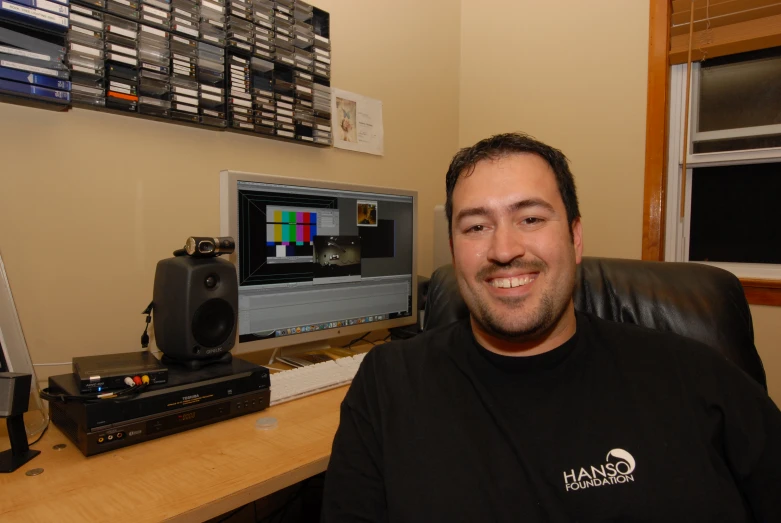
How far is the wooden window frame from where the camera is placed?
1955 millimetres

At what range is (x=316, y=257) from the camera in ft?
4.94

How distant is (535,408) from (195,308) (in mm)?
771

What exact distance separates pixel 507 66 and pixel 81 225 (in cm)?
187

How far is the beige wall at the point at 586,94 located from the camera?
6.67 feet

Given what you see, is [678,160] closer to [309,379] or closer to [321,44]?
[321,44]

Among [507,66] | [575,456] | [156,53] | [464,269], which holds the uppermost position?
[507,66]

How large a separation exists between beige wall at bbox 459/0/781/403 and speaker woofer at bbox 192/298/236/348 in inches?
61.4

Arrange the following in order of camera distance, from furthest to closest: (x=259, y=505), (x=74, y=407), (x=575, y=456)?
(x=259, y=505) < (x=74, y=407) < (x=575, y=456)

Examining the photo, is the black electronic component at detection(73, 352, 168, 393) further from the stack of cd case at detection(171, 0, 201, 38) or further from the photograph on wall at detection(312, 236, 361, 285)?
the stack of cd case at detection(171, 0, 201, 38)

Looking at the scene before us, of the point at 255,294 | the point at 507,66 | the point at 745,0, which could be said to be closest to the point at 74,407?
the point at 255,294

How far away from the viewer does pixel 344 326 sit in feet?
5.26

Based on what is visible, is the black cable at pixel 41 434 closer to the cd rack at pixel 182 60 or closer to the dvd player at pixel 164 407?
the dvd player at pixel 164 407

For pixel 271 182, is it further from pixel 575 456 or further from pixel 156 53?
pixel 575 456

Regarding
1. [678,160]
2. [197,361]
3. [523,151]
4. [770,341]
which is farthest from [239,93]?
[770,341]
